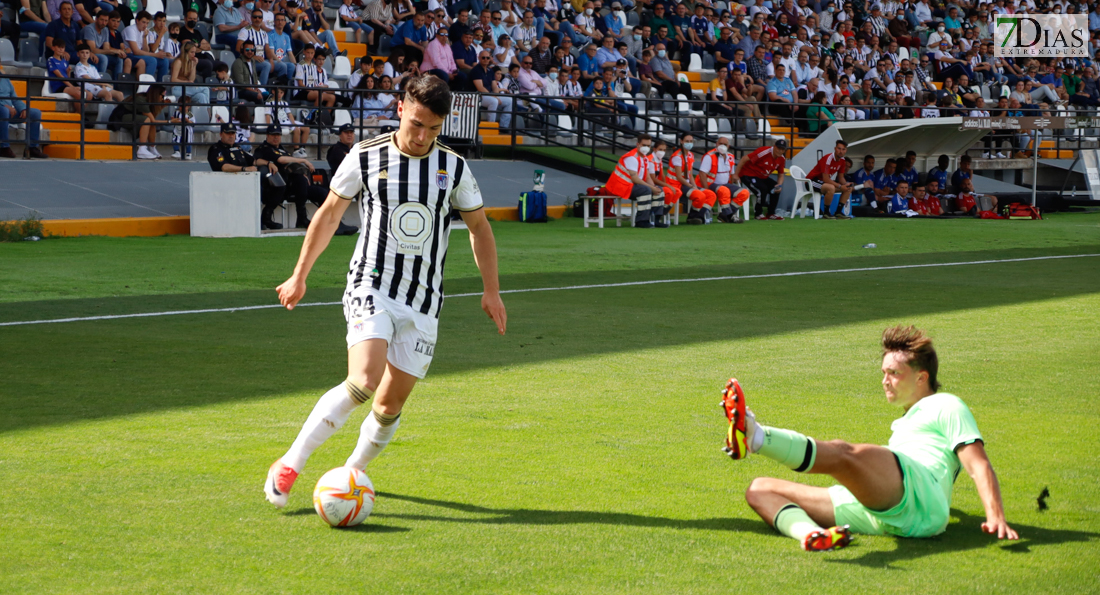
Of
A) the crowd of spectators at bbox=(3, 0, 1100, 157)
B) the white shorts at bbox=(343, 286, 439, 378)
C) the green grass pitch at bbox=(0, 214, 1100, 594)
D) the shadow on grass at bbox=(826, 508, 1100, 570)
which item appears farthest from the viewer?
the crowd of spectators at bbox=(3, 0, 1100, 157)

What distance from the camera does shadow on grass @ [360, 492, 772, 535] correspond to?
456 centimetres

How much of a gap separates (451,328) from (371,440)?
15.9 feet

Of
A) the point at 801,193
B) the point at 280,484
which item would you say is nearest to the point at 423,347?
the point at 280,484

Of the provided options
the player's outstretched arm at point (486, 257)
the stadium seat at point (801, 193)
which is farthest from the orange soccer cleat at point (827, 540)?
the stadium seat at point (801, 193)

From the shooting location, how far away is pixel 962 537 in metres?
4.42

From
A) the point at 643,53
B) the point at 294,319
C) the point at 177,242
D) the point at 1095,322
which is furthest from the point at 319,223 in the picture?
the point at 643,53

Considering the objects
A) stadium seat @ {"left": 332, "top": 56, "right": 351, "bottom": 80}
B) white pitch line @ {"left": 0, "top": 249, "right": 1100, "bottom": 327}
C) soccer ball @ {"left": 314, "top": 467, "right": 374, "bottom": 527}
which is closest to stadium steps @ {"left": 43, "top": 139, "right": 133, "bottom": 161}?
stadium seat @ {"left": 332, "top": 56, "right": 351, "bottom": 80}

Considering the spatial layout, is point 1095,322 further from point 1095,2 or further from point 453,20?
point 1095,2

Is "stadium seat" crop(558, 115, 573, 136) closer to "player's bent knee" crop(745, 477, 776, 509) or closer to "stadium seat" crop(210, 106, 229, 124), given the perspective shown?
"stadium seat" crop(210, 106, 229, 124)

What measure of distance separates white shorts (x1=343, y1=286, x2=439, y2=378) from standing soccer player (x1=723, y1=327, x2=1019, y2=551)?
1313 millimetres

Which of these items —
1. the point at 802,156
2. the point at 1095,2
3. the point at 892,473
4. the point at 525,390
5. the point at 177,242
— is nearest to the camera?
the point at 892,473

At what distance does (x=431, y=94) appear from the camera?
4.67m

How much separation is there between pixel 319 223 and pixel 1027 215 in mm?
23631

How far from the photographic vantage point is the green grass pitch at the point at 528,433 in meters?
4.05
